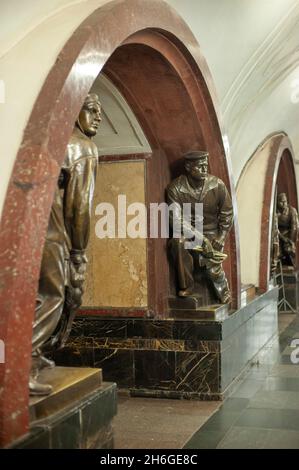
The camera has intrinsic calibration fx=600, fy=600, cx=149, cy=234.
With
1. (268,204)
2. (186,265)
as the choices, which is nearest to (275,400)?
(186,265)

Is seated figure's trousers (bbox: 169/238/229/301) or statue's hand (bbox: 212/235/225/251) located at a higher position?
statue's hand (bbox: 212/235/225/251)

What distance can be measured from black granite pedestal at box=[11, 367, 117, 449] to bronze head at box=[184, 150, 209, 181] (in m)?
2.55

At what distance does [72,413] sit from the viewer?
2.89 meters

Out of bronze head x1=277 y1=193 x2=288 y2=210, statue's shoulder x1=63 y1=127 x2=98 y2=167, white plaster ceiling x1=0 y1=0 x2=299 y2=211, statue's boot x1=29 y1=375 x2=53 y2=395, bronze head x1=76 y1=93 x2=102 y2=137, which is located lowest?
statue's boot x1=29 y1=375 x2=53 y2=395

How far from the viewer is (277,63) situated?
7406mm

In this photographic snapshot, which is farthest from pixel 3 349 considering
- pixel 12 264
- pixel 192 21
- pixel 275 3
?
pixel 275 3

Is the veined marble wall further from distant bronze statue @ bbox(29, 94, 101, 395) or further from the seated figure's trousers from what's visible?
distant bronze statue @ bbox(29, 94, 101, 395)

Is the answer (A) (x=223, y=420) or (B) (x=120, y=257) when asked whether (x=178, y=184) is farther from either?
(A) (x=223, y=420)

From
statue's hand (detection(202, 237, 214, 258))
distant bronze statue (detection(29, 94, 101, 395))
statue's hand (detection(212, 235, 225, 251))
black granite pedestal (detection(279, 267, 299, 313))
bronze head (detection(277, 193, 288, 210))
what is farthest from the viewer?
black granite pedestal (detection(279, 267, 299, 313))

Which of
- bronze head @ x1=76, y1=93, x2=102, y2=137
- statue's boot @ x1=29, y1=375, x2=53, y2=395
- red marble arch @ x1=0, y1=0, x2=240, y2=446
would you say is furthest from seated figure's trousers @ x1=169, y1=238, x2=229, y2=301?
statue's boot @ x1=29, y1=375, x2=53, y2=395

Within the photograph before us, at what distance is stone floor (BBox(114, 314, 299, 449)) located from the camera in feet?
13.4

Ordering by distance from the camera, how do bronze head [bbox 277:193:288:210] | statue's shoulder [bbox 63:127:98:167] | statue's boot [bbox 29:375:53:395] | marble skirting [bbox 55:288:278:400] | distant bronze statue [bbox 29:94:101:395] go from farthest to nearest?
bronze head [bbox 277:193:288:210], marble skirting [bbox 55:288:278:400], statue's shoulder [bbox 63:127:98:167], distant bronze statue [bbox 29:94:101:395], statue's boot [bbox 29:375:53:395]

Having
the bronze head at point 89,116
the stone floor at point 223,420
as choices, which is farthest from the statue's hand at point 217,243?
the bronze head at point 89,116

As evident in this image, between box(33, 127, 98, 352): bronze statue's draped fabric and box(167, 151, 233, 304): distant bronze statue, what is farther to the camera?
box(167, 151, 233, 304): distant bronze statue
